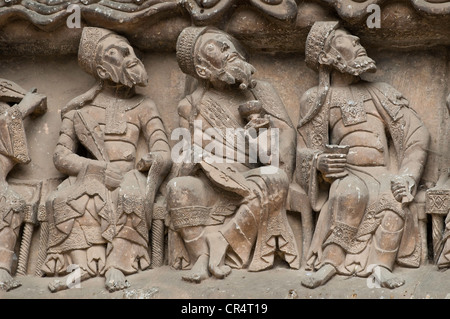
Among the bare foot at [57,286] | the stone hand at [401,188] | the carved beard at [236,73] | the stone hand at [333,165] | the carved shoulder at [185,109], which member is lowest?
the bare foot at [57,286]

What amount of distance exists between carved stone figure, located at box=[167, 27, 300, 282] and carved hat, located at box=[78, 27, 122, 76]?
636 mm

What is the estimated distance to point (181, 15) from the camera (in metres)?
10.4

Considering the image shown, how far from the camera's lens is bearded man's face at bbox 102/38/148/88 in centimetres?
1020

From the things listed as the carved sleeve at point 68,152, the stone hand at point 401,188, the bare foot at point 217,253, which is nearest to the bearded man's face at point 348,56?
Result: the stone hand at point 401,188

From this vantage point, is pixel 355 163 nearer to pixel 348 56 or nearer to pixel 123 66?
pixel 348 56

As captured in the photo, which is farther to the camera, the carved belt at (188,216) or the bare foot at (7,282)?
the bare foot at (7,282)

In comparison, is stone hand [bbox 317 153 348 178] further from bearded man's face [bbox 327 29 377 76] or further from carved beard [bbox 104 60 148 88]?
carved beard [bbox 104 60 148 88]

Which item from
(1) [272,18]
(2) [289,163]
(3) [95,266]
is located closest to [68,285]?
(3) [95,266]

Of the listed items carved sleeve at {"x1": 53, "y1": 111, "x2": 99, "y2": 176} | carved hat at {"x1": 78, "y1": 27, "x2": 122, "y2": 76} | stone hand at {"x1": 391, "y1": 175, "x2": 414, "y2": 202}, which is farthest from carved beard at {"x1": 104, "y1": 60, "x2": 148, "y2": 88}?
stone hand at {"x1": 391, "y1": 175, "x2": 414, "y2": 202}

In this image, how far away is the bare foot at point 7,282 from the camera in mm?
9750

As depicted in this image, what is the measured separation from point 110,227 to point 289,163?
1415 millimetres

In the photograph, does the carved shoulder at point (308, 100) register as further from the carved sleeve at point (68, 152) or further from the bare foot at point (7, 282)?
Result: the bare foot at point (7, 282)

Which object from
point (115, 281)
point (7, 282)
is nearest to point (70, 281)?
point (115, 281)

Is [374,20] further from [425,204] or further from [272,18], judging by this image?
[425,204]
